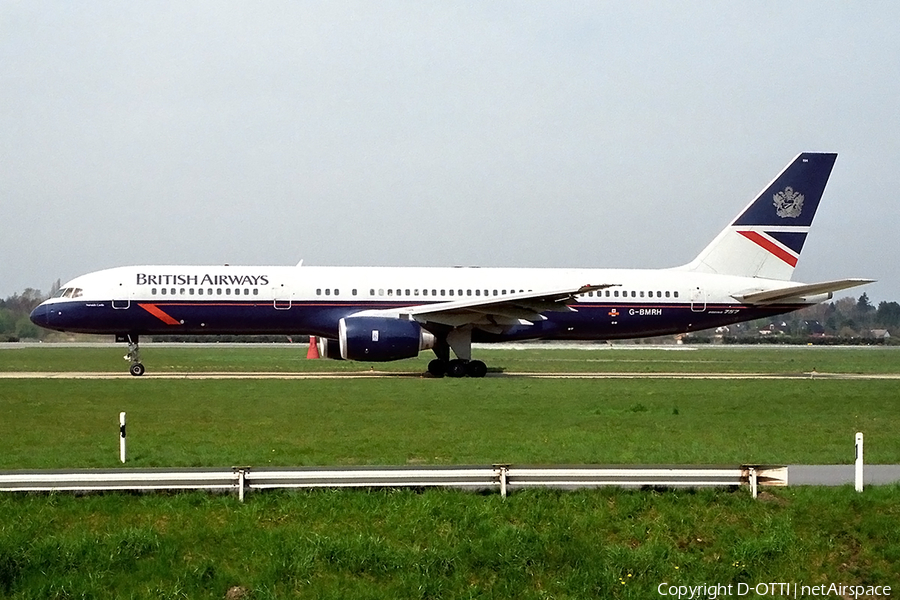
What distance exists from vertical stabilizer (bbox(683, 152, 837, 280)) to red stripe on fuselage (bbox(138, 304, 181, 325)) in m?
19.2

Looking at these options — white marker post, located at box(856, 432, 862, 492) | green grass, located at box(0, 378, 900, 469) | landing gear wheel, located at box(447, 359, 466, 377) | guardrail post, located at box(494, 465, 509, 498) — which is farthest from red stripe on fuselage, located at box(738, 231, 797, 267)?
guardrail post, located at box(494, 465, 509, 498)

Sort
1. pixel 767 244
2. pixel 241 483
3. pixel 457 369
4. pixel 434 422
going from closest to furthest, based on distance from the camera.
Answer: pixel 241 483 → pixel 434 422 → pixel 457 369 → pixel 767 244

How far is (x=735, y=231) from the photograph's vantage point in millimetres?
40094

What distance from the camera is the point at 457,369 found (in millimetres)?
36281

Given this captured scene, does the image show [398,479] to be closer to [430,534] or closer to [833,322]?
[430,534]

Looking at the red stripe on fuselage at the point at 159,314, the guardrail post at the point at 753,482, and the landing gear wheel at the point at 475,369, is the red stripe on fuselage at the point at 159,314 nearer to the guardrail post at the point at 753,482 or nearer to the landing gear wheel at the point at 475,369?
the landing gear wheel at the point at 475,369

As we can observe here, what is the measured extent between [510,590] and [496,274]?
25.9m

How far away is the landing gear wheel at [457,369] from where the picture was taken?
1428 inches

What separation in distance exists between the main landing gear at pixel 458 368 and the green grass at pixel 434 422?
3.40m

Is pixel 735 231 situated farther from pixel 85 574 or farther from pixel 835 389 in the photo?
pixel 85 574

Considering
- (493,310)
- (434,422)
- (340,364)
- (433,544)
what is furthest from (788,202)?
(433,544)

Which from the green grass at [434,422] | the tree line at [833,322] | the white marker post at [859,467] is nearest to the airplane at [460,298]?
the green grass at [434,422]

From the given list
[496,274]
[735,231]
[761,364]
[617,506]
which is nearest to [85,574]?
[617,506]

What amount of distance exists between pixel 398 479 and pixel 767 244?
96.6 ft
